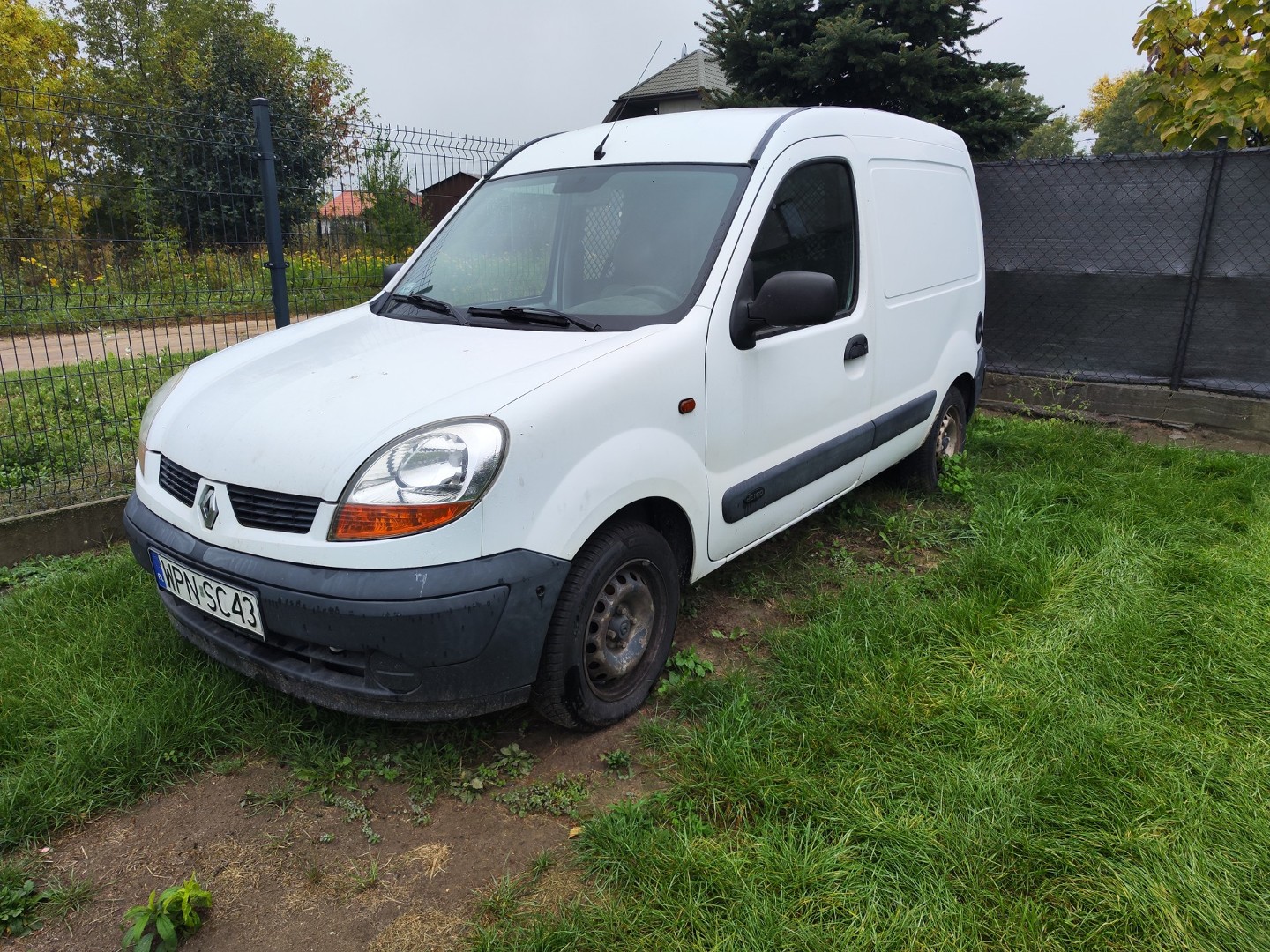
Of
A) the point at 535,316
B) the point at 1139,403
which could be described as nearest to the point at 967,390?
the point at 1139,403

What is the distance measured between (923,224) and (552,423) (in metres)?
2.78

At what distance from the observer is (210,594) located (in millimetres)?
2400

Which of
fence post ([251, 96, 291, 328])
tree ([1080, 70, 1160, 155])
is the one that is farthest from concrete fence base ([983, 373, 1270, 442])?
tree ([1080, 70, 1160, 155])

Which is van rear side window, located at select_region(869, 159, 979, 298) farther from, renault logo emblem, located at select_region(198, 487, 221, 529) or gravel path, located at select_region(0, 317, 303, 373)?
gravel path, located at select_region(0, 317, 303, 373)

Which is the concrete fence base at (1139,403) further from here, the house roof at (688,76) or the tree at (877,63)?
the house roof at (688,76)

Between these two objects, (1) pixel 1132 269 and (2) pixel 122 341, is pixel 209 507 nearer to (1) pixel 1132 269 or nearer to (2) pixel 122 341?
(2) pixel 122 341

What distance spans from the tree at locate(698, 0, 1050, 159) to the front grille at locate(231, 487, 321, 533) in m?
9.65

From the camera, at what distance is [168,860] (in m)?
2.24

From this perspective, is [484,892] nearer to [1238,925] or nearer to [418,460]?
[418,460]

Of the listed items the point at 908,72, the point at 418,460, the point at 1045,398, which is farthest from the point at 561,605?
the point at 908,72

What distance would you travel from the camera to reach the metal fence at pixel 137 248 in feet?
12.9

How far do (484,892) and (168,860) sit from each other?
2.92ft

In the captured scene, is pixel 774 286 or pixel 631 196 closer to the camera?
pixel 774 286

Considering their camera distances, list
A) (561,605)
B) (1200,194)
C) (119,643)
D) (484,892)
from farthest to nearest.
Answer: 1. (1200,194)
2. (119,643)
3. (561,605)
4. (484,892)
